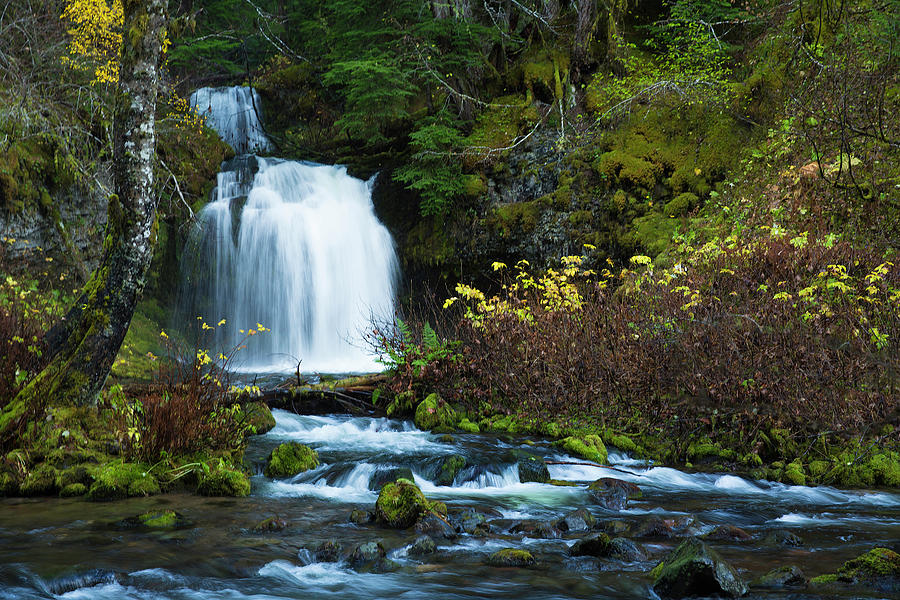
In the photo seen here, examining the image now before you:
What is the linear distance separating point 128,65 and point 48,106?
6579mm

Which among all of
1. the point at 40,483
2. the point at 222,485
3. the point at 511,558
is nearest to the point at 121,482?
the point at 40,483

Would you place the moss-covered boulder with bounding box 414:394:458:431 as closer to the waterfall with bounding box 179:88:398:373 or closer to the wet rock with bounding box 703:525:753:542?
the wet rock with bounding box 703:525:753:542

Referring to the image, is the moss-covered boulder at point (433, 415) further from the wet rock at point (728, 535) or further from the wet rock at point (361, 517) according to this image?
the wet rock at point (728, 535)

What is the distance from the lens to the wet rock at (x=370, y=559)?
4.01m

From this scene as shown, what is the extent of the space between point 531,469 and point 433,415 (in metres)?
2.25

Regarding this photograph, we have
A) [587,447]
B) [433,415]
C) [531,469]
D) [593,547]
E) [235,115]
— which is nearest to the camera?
[593,547]

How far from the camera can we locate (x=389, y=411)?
897cm

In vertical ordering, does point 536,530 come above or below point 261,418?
below

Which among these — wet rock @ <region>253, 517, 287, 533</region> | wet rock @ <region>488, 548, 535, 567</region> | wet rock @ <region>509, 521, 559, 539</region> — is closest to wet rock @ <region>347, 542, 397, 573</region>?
wet rock @ <region>488, 548, 535, 567</region>

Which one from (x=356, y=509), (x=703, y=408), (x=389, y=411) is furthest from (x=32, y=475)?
(x=703, y=408)

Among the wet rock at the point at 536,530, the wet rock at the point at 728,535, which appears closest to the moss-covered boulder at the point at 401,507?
the wet rock at the point at 536,530

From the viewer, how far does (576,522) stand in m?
4.79

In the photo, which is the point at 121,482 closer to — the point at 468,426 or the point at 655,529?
the point at 468,426

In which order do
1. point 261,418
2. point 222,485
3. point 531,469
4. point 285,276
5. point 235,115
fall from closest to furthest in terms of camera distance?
point 222,485 < point 531,469 < point 261,418 < point 285,276 < point 235,115
